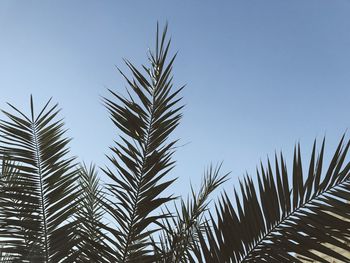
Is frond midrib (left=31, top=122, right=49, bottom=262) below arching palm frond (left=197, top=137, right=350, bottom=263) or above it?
above

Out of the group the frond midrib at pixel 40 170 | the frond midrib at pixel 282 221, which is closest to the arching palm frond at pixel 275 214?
the frond midrib at pixel 282 221

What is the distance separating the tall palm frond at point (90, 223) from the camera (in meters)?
2.75

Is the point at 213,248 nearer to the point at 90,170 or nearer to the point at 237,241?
the point at 237,241

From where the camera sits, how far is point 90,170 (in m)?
5.45

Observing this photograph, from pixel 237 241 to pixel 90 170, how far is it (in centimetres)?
333

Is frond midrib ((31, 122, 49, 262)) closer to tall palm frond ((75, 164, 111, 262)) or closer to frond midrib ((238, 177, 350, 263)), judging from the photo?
tall palm frond ((75, 164, 111, 262))

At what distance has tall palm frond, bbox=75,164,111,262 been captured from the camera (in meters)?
2.75

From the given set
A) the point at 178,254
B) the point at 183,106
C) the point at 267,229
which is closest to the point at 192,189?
the point at 183,106

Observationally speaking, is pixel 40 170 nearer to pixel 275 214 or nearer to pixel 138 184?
pixel 138 184

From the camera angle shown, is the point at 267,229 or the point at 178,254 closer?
the point at 267,229

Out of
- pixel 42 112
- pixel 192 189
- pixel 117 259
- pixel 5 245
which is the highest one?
pixel 42 112

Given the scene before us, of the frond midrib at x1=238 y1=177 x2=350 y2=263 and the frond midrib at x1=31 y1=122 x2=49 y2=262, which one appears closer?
the frond midrib at x1=238 y1=177 x2=350 y2=263

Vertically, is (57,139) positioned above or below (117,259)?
above

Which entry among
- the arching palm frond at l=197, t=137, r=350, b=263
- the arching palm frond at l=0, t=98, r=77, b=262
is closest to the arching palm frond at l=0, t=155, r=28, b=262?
the arching palm frond at l=0, t=98, r=77, b=262
